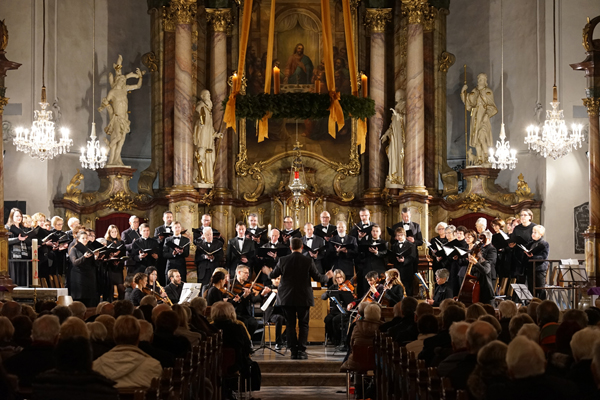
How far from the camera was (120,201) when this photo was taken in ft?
55.6

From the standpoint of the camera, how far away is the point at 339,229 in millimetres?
13383

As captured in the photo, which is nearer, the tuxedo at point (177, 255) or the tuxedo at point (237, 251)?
the tuxedo at point (237, 251)

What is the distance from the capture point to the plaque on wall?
1630 centimetres

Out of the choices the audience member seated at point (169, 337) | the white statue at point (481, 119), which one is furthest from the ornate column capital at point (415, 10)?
the audience member seated at point (169, 337)

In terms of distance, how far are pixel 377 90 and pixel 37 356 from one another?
40.2 ft

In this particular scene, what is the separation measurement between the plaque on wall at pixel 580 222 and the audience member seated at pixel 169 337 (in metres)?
11.6

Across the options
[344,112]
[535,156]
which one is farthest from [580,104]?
[344,112]

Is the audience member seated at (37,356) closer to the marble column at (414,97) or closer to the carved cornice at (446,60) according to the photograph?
the marble column at (414,97)

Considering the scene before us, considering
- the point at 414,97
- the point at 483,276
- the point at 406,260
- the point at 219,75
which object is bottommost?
the point at 483,276

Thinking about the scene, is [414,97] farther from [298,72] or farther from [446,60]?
[298,72]

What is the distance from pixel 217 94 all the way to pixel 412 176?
417 centimetres

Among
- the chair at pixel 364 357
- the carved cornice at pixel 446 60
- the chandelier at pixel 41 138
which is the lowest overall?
the chair at pixel 364 357

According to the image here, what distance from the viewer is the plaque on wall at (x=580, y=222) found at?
53.5 ft

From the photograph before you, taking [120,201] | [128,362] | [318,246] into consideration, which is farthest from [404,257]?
[128,362]
